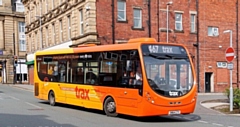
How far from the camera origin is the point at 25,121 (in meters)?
12.7

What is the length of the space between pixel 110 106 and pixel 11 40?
58.7m

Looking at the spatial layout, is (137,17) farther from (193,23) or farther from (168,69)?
(168,69)

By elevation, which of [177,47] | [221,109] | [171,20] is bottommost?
[221,109]

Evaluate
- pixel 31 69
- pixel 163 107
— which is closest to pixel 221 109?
pixel 163 107

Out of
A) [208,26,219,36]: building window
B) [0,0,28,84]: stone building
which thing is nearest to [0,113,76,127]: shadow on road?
[208,26,219,36]: building window

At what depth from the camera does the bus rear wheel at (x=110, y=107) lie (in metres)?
14.4

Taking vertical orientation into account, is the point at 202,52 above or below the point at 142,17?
below

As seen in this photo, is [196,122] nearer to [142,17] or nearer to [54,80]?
[54,80]

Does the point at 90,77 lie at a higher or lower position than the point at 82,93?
higher

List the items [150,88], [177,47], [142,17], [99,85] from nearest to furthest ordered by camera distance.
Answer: [150,88], [177,47], [99,85], [142,17]

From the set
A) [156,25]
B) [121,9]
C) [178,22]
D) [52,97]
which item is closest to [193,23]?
[178,22]

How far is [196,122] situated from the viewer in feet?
44.2

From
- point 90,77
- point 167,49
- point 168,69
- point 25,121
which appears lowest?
point 25,121

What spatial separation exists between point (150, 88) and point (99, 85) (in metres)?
3.11
